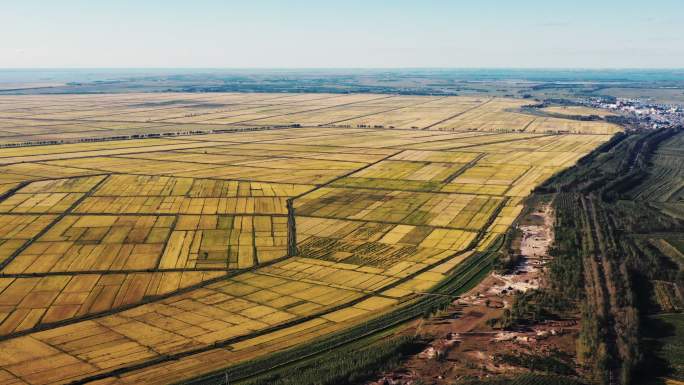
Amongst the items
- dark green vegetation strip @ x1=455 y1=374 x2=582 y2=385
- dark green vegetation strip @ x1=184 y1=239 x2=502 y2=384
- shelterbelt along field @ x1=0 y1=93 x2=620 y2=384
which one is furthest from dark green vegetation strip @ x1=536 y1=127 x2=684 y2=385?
dark green vegetation strip @ x1=184 y1=239 x2=502 y2=384

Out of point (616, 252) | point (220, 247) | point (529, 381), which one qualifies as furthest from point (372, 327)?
point (616, 252)

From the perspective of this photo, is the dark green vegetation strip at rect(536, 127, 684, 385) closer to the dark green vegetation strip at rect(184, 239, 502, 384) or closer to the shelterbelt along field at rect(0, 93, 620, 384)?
the shelterbelt along field at rect(0, 93, 620, 384)

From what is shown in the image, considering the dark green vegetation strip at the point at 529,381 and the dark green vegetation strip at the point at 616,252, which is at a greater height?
the dark green vegetation strip at the point at 616,252

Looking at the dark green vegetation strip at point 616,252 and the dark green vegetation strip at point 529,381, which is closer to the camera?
the dark green vegetation strip at point 529,381

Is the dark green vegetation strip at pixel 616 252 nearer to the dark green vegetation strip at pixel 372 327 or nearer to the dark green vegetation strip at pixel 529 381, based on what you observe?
the dark green vegetation strip at pixel 529 381

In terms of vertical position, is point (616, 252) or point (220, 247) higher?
point (616, 252)

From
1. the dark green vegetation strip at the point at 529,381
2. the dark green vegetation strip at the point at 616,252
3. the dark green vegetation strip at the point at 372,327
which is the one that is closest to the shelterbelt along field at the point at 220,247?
the dark green vegetation strip at the point at 372,327

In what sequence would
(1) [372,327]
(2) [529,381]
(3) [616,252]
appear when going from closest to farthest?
(2) [529,381], (1) [372,327], (3) [616,252]

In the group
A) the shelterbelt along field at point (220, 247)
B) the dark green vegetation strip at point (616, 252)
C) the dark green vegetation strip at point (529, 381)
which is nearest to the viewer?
the dark green vegetation strip at point (529, 381)

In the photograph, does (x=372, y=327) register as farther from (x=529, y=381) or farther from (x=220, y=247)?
(x=220, y=247)
